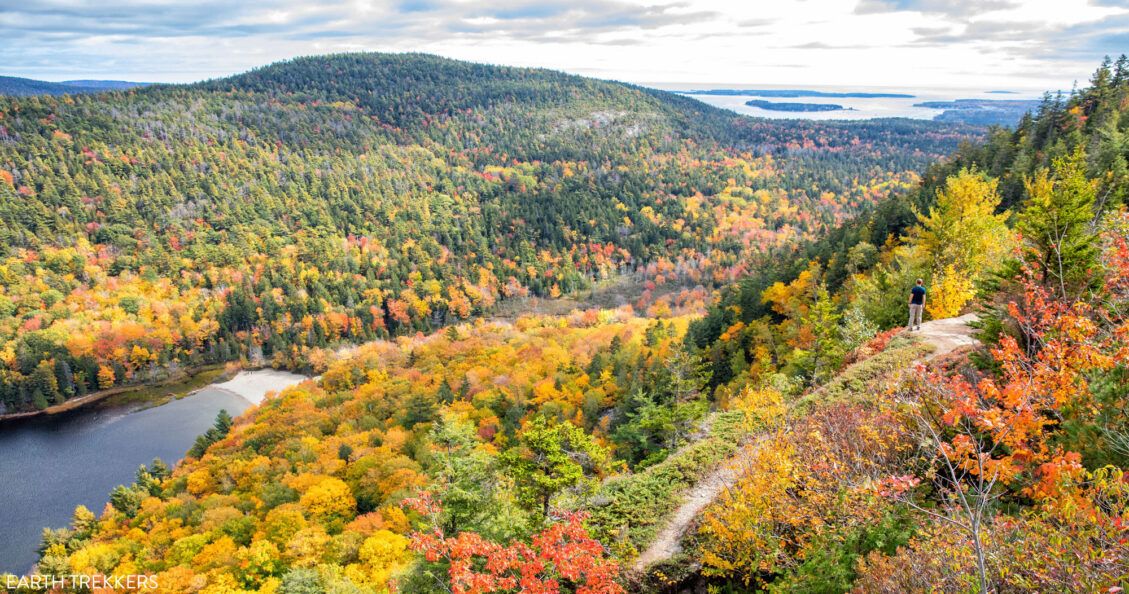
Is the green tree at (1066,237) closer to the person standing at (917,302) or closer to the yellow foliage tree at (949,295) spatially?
the person standing at (917,302)

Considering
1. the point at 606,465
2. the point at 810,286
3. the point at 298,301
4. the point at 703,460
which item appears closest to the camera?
the point at 703,460

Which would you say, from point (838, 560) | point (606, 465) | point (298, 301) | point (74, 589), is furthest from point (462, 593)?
point (298, 301)

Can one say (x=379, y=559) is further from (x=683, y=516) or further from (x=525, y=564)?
(x=525, y=564)

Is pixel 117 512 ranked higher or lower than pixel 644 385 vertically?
lower

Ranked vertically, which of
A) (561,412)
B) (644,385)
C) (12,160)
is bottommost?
(561,412)

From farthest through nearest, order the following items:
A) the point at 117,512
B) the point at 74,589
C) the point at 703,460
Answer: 1. the point at 117,512
2. the point at 74,589
3. the point at 703,460

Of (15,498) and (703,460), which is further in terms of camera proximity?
(15,498)

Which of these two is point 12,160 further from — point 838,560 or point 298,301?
point 838,560
